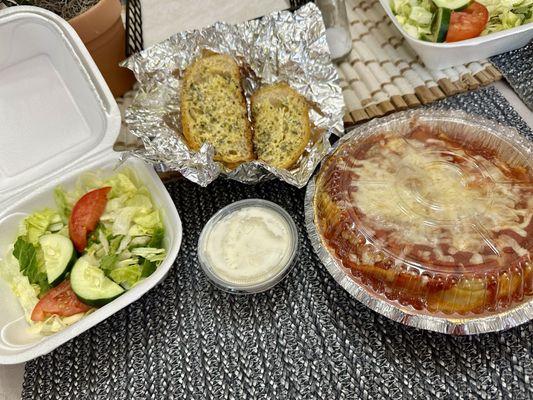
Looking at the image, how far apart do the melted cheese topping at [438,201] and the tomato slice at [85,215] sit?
2.44 feet

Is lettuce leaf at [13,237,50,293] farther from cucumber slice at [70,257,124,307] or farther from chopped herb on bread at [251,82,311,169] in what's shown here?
chopped herb on bread at [251,82,311,169]

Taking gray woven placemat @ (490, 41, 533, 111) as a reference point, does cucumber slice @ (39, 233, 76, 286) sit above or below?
below

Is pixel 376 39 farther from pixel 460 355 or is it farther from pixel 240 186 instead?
pixel 460 355

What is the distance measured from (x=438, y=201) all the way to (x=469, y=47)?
80 cm

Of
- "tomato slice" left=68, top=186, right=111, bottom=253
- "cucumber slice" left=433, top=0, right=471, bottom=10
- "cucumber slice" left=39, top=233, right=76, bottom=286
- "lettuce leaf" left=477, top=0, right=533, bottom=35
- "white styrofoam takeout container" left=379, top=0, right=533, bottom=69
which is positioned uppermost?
"cucumber slice" left=433, top=0, right=471, bottom=10

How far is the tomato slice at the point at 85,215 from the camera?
1.35 m

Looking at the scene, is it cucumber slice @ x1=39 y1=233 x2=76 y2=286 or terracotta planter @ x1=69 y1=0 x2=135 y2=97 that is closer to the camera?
cucumber slice @ x1=39 y1=233 x2=76 y2=286

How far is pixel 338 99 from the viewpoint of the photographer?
157 centimetres

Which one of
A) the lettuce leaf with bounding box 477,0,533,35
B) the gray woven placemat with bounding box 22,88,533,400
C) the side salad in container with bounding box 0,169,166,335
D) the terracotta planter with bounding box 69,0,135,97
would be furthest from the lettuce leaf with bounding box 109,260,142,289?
the lettuce leaf with bounding box 477,0,533,35

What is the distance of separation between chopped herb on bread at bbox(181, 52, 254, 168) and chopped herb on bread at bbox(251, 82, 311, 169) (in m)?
0.04

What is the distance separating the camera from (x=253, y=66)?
171cm

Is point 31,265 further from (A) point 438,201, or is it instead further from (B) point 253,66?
(A) point 438,201

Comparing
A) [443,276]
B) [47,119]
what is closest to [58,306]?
[47,119]

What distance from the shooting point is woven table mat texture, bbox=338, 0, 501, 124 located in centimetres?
171
